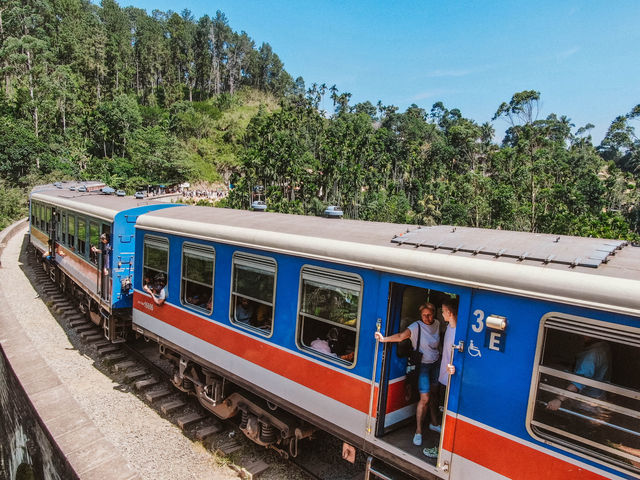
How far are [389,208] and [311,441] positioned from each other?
5123cm

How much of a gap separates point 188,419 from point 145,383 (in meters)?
1.77

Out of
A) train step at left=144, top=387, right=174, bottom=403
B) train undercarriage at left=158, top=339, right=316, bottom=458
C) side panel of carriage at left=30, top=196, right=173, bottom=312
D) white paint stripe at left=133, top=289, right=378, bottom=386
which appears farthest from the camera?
side panel of carriage at left=30, top=196, right=173, bottom=312

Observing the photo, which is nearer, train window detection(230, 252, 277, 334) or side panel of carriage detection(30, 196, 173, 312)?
train window detection(230, 252, 277, 334)

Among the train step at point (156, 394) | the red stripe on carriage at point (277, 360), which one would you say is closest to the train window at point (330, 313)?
the red stripe on carriage at point (277, 360)

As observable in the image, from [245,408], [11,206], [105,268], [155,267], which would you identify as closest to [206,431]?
[245,408]

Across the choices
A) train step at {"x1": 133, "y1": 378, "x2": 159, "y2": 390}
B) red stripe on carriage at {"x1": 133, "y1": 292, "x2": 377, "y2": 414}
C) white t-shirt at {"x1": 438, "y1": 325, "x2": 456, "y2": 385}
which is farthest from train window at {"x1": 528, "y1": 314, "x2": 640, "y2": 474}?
train step at {"x1": 133, "y1": 378, "x2": 159, "y2": 390}

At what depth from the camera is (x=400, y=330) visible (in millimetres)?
5043

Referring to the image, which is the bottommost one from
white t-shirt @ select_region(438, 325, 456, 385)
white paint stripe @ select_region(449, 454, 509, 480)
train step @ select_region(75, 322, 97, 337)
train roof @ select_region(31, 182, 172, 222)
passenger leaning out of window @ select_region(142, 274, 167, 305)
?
train step @ select_region(75, 322, 97, 337)

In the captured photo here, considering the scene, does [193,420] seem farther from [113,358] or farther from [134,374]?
[113,358]

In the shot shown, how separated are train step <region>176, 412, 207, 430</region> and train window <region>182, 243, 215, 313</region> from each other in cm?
198

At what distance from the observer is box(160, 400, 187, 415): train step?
26.5ft

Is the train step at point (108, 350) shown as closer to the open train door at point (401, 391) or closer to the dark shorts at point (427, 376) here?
the open train door at point (401, 391)

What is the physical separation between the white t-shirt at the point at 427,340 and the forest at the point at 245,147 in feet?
103

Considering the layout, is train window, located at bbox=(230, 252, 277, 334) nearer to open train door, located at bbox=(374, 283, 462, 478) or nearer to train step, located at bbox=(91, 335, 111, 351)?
open train door, located at bbox=(374, 283, 462, 478)
